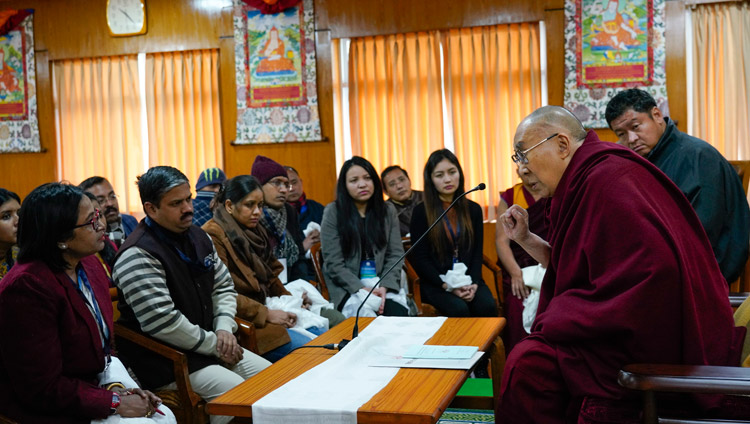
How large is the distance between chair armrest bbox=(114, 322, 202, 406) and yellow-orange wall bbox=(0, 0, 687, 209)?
13.6 ft

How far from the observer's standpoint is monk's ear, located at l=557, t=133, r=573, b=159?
2.11 meters

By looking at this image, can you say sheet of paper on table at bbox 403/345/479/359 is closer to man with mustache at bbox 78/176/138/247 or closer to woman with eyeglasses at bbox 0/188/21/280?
woman with eyeglasses at bbox 0/188/21/280

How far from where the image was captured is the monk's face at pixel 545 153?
2.12 metres

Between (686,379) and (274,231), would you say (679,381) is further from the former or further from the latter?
(274,231)

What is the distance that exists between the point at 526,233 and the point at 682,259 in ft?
2.07

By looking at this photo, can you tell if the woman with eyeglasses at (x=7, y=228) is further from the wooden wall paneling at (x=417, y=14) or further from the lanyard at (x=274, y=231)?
the wooden wall paneling at (x=417, y=14)

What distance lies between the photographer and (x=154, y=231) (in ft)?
8.75

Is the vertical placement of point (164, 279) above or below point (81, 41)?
below

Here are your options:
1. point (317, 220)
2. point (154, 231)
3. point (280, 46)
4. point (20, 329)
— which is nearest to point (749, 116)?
point (317, 220)

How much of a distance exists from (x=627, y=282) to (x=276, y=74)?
5.24 m

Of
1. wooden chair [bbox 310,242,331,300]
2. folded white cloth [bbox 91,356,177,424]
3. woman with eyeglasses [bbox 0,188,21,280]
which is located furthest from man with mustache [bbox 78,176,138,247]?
folded white cloth [bbox 91,356,177,424]

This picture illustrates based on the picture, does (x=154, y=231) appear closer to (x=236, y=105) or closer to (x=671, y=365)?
(x=671, y=365)

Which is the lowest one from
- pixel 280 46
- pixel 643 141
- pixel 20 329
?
pixel 20 329

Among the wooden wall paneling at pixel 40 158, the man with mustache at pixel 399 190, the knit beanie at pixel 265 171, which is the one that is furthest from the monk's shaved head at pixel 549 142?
the wooden wall paneling at pixel 40 158
